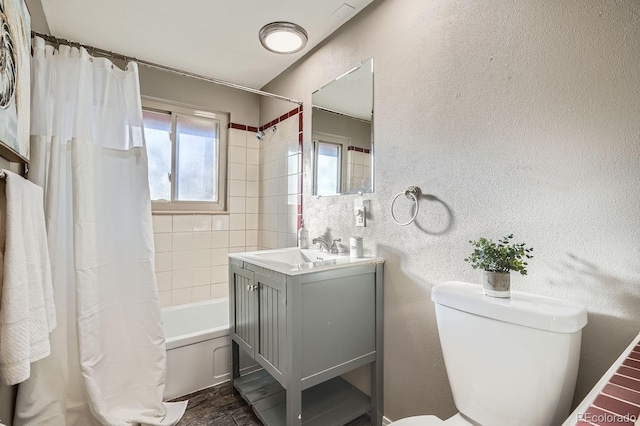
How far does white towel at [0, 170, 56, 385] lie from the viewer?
0.84 m

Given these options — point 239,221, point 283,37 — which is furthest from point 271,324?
point 283,37

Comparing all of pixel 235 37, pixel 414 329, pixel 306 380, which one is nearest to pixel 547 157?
pixel 414 329

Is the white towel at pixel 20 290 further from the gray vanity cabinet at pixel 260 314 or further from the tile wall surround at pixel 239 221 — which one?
the tile wall surround at pixel 239 221

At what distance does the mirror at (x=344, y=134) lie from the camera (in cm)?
175

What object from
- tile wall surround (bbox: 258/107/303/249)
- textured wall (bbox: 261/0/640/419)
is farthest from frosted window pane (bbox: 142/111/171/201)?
textured wall (bbox: 261/0/640/419)

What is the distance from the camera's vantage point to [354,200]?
1.82 metres

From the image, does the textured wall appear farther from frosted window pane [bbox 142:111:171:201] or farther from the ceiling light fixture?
frosted window pane [bbox 142:111:171:201]

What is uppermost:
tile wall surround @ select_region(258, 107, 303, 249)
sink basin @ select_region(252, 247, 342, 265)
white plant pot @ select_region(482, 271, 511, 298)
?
tile wall surround @ select_region(258, 107, 303, 249)

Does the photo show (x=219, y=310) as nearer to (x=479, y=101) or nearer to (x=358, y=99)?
(x=358, y=99)

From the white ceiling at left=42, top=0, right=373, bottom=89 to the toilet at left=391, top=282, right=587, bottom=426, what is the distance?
1712 mm

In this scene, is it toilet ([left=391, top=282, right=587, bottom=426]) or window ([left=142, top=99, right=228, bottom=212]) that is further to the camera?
window ([left=142, top=99, right=228, bottom=212])

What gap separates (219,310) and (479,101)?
2.51 metres

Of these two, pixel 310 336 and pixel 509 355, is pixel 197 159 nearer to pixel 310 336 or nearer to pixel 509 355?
pixel 310 336

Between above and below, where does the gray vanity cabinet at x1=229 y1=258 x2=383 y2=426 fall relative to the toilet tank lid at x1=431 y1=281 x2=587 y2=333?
below
